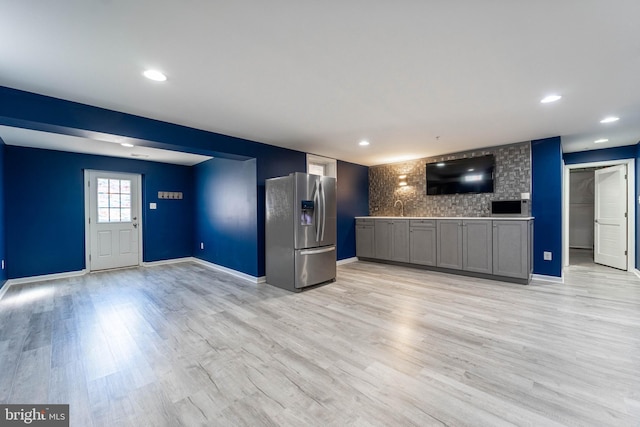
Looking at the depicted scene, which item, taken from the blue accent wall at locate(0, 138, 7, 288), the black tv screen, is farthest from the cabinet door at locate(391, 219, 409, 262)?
the blue accent wall at locate(0, 138, 7, 288)

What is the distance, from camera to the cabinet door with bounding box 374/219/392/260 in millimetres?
5570

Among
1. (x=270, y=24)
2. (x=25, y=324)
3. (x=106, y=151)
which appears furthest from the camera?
(x=106, y=151)

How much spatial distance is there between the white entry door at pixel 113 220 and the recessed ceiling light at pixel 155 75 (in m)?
4.28

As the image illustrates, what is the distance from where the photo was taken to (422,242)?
199 inches

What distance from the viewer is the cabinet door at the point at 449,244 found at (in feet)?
15.2

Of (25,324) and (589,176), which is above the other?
(589,176)

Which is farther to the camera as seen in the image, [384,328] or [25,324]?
[25,324]

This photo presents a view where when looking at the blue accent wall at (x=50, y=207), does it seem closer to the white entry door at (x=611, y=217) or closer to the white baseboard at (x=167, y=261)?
the white baseboard at (x=167, y=261)

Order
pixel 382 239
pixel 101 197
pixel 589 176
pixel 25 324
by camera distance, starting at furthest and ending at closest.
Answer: pixel 589 176 → pixel 382 239 → pixel 101 197 → pixel 25 324

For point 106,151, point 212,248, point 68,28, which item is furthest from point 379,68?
point 106,151

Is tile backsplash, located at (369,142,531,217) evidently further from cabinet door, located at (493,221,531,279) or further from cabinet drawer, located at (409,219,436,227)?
cabinet door, located at (493,221,531,279)

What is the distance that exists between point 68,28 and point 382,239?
A: 5249 millimetres

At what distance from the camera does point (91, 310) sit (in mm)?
3201

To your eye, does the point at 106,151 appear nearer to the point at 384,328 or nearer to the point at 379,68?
the point at 379,68
